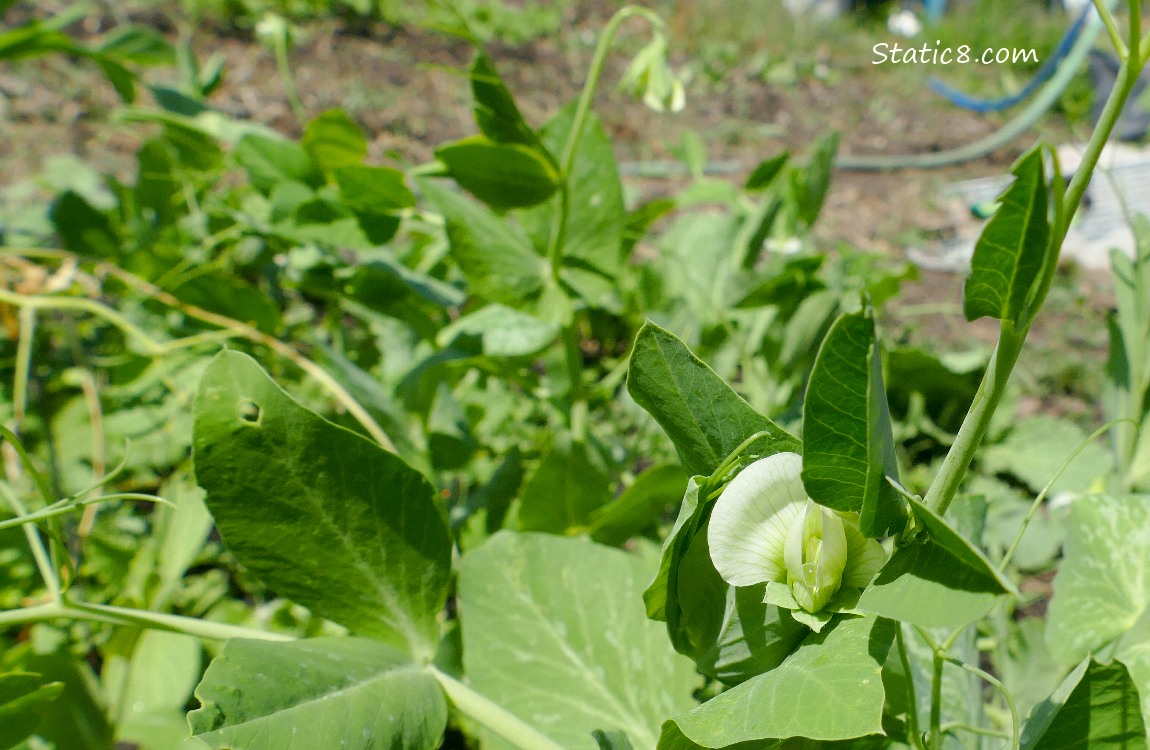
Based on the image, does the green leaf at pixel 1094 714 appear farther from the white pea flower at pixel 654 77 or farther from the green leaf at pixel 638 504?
the white pea flower at pixel 654 77

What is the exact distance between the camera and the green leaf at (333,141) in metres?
0.79

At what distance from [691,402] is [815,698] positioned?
0.42 feet

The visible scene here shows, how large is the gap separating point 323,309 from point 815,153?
3.46ft

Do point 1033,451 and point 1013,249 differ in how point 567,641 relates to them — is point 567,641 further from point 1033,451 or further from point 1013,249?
point 1033,451

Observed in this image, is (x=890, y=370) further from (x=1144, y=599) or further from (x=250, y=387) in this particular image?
(x=250, y=387)

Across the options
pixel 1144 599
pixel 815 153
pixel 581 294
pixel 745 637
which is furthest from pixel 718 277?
pixel 745 637

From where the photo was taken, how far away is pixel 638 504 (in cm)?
64

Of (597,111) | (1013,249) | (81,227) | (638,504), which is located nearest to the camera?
(1013,249)

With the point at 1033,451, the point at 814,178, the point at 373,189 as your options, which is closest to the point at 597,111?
the point at 1033,451

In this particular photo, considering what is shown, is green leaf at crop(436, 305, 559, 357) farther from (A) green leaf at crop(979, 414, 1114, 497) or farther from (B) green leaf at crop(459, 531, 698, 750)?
(A) green leaf at crop(979, 414, 1114, 497)

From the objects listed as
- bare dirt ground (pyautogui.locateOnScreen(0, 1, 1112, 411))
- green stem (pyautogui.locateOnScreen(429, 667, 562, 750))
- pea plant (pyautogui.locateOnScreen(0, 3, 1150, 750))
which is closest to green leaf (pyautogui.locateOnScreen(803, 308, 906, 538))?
pea plant (pyautogui.locateOnScreen(0, 3, 1150, 750))

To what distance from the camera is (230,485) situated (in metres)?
0.43

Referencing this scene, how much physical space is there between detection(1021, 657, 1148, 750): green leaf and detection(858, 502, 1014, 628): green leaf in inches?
4.3

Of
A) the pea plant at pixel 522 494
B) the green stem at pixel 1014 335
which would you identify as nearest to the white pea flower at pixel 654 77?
the pea plant at pixel 522 494
